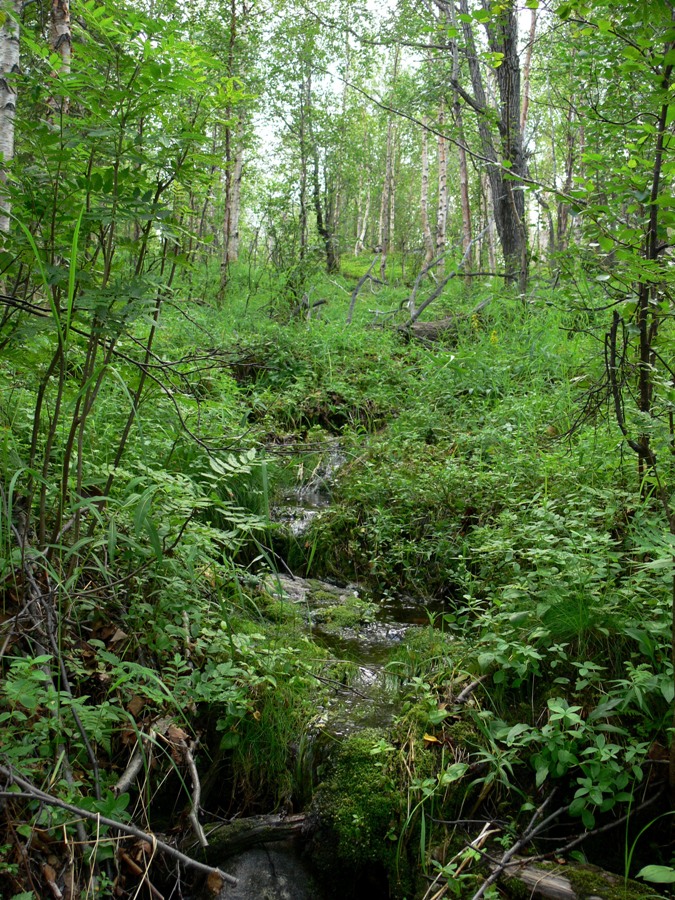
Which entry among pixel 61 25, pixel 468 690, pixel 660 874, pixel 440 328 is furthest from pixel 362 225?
pixel 660 874

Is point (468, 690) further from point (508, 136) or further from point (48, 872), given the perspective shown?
point (508, 136)

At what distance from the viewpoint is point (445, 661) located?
2.77 meters

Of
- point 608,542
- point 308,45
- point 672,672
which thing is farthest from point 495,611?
point 308,45

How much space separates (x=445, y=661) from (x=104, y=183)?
242 centimetres

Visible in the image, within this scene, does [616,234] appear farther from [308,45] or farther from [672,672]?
[308,45]

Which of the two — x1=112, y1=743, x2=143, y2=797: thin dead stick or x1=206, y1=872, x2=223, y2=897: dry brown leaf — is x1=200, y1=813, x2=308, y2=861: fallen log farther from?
x1=112, y1=743, x2=143, y2=797: thin dead stick

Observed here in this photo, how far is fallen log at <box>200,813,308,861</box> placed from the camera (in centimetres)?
227

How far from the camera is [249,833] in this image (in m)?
2.33

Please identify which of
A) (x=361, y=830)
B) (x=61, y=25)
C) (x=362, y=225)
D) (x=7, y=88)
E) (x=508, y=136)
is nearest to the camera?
(x=361, y=830)

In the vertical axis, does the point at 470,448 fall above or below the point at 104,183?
below

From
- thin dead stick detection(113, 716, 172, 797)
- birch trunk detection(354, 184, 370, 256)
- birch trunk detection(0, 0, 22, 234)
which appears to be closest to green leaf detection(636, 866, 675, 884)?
thin dead stick detection(113, 716, 172, 797)

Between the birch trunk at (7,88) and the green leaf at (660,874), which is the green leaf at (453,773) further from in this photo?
the birch trunk at (7,88)

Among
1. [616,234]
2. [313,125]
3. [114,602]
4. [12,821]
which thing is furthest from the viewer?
[313,125]

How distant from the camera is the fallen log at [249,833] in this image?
7.46 ft
